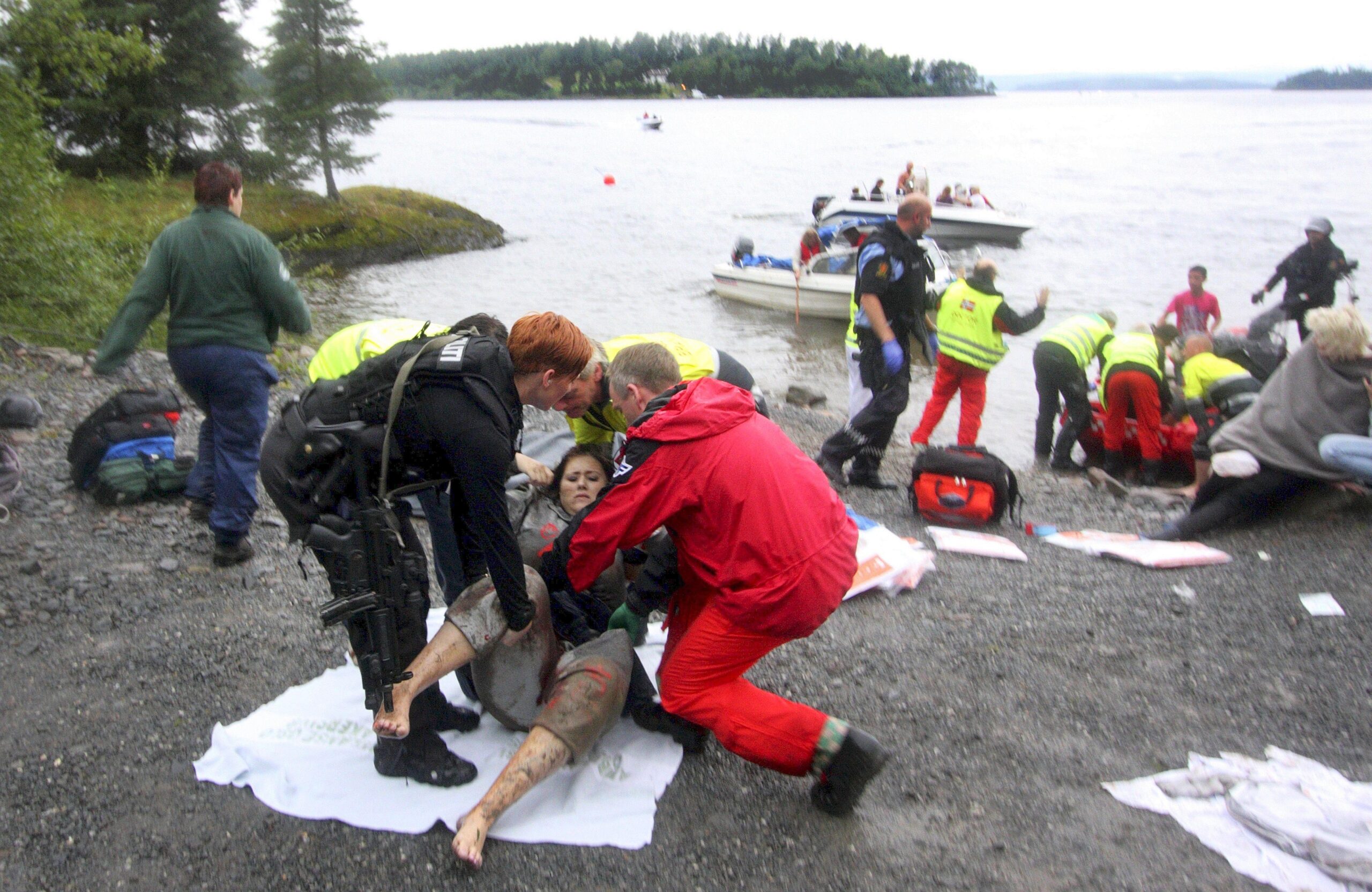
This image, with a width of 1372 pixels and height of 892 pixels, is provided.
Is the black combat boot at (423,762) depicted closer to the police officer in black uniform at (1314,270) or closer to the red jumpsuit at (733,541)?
the red jumpsuit at (733,541)

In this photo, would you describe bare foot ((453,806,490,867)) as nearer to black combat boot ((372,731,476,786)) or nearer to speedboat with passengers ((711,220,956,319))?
black combat boot ((372,731,476,786))

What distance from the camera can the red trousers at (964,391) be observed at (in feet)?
24.1

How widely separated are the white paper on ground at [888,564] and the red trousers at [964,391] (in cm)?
240

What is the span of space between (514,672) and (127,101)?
21046 millimetres

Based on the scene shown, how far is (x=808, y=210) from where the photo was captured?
114ft

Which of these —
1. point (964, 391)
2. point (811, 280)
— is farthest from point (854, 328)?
point (811, 280)

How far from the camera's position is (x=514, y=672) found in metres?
3.22

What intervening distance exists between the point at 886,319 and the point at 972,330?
97 centimetres

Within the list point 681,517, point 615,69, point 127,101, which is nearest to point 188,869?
point 681,517

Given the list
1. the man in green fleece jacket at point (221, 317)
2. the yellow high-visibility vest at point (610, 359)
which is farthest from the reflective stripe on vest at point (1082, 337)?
A: the man in green fleece jacket at point (221, 317)

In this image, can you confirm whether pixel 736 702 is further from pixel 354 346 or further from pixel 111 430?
pixel 111 430

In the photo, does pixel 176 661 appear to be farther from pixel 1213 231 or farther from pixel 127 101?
pixel 1213 231

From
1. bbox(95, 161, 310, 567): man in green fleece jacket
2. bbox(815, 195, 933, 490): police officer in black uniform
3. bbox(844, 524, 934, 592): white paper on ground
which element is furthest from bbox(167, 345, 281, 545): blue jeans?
bbox(815, 195, 933, 490): police officer in black uniform

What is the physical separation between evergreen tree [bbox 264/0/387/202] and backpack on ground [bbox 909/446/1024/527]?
21970 millimetres
